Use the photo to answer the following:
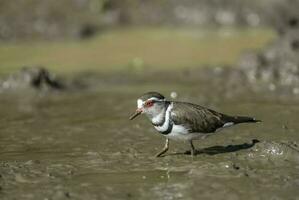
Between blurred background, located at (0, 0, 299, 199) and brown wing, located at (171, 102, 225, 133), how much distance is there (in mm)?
381

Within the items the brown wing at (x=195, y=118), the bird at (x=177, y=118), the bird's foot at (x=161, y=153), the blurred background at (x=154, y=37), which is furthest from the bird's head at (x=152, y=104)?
the blurred background at (x=154, y=37)

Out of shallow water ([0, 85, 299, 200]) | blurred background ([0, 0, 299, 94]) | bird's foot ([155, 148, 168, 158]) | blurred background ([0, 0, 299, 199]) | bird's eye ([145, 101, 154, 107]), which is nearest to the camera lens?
shallow water ([0, 85, 299, 200])

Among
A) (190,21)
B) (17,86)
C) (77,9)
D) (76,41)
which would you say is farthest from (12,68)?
(190,21)

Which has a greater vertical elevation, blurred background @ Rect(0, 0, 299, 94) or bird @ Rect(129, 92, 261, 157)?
blurred background @ Rect(0, 0, 299, 94)

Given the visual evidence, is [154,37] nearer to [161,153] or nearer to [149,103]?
[161,153]

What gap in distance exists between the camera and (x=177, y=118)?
8.60 metres

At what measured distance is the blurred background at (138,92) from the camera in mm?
8141

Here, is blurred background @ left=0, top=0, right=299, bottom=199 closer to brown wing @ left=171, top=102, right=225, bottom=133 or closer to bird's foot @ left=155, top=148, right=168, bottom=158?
bird's foot @ left=155, top=148, right=168, bottom=158

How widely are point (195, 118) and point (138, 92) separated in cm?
564

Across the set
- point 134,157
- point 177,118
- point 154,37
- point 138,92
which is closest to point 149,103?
point 177,118

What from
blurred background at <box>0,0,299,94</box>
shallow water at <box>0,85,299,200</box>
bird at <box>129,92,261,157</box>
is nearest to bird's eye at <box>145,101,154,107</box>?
bird at <box>129,92,261,157</box>

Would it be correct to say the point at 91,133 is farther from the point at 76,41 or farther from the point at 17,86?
the point at 76,41

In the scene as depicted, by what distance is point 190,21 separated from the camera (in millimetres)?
23172

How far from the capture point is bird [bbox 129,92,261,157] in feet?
28.1
